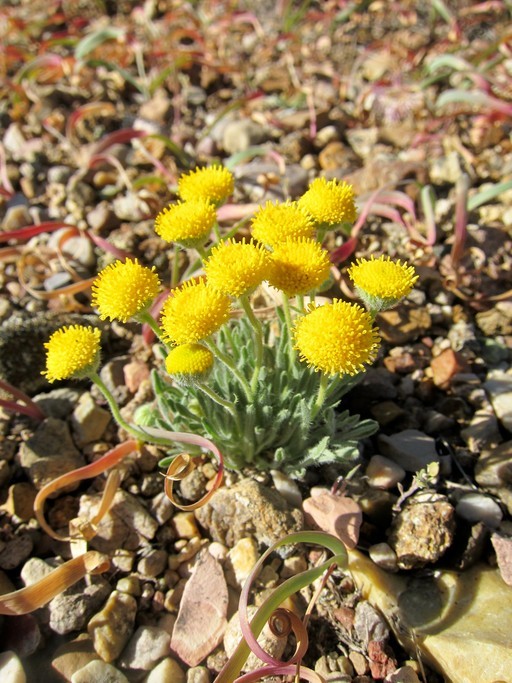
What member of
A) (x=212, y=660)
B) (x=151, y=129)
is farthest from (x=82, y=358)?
(x=151, y=129)

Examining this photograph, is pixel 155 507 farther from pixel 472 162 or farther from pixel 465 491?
pixel 472 162

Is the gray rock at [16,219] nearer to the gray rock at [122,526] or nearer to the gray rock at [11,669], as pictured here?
the gray rock at [122,526]

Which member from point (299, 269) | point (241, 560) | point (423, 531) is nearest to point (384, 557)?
point (423, 531)

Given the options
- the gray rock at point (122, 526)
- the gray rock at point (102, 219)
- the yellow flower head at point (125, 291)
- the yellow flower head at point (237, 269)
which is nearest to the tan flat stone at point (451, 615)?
the gray rock at point (122, 526)

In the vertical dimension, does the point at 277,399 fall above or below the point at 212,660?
above

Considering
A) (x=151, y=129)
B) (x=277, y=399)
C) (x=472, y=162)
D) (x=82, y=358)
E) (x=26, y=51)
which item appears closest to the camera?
(x=82, y=358)
